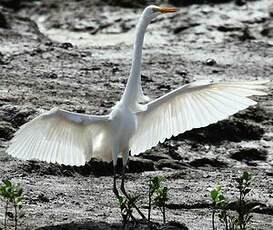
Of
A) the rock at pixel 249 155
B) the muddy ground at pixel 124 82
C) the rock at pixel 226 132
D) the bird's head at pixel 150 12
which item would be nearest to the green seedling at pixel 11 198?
the muddy ground at pixel 124 82

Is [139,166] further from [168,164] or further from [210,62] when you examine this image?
[210,62]

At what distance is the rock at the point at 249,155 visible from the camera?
1010cm

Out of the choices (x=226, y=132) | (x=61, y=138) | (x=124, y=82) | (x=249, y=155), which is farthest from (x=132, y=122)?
(x=124, y=82)

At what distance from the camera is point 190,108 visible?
7516 millimetres

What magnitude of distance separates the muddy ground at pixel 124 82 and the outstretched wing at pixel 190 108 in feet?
2.59

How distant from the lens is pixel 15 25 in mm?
15094

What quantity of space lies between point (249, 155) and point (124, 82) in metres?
2.56

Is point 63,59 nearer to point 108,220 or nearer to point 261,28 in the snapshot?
point 261,28

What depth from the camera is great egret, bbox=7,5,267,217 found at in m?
7.14

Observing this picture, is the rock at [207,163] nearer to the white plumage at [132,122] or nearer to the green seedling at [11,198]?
the white plumage at [132,122]

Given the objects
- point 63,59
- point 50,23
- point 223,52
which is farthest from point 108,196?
point 50,23

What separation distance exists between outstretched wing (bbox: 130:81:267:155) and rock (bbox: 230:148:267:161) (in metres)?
2.50

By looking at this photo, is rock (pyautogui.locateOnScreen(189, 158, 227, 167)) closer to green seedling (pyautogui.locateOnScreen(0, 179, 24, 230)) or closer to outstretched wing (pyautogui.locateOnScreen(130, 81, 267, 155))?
outstretched wing (pyautogui.locateOnScreen(130, 81, 267, 155))

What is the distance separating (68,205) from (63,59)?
5.42m
